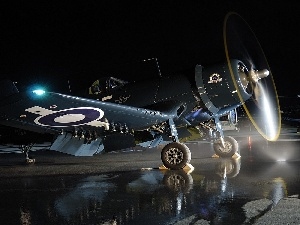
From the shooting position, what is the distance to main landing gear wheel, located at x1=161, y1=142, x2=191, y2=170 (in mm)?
9383

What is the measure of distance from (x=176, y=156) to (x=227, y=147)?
357 centimetres

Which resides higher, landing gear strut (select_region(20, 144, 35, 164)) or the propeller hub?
the propeller hub

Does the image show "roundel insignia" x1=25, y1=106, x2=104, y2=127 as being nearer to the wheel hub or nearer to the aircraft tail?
the aircraft tail

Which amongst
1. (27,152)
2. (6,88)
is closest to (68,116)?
(6,88)

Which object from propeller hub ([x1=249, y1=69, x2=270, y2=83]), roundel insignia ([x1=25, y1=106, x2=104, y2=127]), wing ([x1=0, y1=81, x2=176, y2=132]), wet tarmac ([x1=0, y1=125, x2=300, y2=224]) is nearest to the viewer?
wet tarmac ([x1=0, y1=125, x2=300, y2=224])

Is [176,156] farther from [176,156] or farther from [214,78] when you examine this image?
[214,78]

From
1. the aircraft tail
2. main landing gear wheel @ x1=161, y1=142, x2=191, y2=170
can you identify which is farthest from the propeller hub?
the aircraft tail

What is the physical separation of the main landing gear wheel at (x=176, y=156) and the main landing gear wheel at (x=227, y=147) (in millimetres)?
3361

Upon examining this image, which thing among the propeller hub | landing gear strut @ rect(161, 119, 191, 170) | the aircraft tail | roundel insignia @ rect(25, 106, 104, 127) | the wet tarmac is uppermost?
the propeller hub

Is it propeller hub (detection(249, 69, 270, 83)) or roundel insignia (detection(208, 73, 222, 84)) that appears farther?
propeller hub (detection(249, 69, 270, 83))

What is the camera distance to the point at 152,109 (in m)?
10.6

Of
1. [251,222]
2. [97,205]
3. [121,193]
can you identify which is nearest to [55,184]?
[121,193]

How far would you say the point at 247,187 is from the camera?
252 inches

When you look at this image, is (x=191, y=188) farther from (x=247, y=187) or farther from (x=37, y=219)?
(x=37, y=219)
